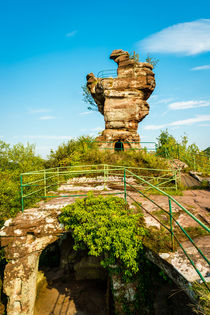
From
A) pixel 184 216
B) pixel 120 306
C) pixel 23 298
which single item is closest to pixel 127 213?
pixel 184 216

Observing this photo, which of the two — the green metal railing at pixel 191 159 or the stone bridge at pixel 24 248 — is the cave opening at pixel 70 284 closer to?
the stone bridge at pixel 24 248

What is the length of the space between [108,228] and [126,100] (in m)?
13.3

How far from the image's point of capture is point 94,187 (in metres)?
8.91

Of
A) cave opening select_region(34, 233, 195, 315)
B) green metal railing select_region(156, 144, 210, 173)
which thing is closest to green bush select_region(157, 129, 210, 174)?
green metal railing select_region(156, 144, 210, 173)

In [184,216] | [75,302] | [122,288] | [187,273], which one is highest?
[184,216]

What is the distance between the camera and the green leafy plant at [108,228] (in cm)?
490

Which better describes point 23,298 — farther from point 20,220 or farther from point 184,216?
point 184,216

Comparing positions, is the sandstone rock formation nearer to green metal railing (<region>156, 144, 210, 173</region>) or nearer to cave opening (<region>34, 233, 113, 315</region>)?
green metal railing (<region>156, 144, 210, 173</region>)

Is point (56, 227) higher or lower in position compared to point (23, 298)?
higher

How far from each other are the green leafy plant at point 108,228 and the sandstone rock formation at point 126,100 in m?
10.6

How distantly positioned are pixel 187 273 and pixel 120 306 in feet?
10.4

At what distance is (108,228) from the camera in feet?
17.2

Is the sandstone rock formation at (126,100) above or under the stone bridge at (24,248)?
above

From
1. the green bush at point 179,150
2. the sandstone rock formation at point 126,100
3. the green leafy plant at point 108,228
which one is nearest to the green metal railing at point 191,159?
the green bush at point 179,150
